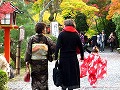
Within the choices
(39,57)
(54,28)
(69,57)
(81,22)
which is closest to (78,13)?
(81,22)

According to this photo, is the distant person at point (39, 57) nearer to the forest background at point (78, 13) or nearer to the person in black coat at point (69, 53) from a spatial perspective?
the person in black coat at point (69, 53)

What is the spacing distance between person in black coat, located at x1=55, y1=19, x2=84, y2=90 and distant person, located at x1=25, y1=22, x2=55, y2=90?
2.17 ft

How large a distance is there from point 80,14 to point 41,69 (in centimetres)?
3252

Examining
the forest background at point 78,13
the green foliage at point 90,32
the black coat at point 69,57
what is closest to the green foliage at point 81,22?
the forest background at point 78,13

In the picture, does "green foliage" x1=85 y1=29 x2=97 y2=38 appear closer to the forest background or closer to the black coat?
the forest background

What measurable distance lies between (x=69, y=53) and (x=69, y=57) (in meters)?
0.09

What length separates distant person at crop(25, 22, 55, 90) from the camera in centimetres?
834

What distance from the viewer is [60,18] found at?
3669 cm

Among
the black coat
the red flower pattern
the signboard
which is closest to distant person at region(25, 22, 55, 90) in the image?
the black coat

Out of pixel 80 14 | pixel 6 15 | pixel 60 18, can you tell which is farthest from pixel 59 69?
pixel 80 14

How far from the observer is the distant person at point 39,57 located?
8.34 m

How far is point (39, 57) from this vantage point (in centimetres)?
835

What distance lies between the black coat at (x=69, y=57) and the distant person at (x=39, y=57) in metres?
0.66

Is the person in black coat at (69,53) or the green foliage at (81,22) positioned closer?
the person in black coat at (69,53)
